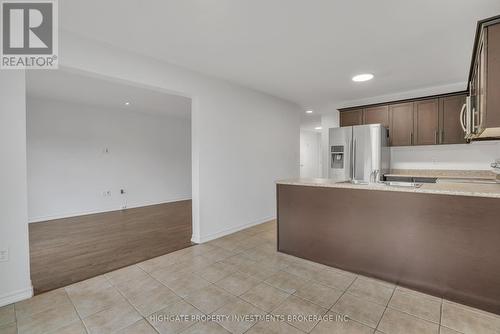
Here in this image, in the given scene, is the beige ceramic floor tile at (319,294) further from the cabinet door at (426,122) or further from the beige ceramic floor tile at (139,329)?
the cabinet door at (426,122)

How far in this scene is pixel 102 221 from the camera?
4703mm

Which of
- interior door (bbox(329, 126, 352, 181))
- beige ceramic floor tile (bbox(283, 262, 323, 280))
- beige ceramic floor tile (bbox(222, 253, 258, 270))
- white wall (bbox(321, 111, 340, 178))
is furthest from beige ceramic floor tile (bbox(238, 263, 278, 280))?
white wall (bbox(321, 111, 340, 178))

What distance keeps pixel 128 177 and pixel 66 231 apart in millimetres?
2107

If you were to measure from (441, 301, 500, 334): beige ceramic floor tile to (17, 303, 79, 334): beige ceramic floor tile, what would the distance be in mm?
2758

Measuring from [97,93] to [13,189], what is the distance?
2.98 meters

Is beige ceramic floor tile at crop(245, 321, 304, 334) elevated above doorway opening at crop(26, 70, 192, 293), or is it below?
below

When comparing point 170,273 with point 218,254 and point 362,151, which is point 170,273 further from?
point 362,151

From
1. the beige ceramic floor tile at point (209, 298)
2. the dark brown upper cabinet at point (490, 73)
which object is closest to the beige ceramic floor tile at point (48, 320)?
the beige ceramic floor tile at point (209, 298)

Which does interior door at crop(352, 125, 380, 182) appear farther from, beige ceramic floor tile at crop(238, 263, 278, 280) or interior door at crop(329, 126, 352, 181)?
beige ceramic floor tile at crop(238, 263, 278, 280)

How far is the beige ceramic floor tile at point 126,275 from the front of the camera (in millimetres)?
2418

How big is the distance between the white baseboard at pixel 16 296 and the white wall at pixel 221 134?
181 cm

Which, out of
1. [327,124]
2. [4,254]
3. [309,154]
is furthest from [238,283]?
[309,154]

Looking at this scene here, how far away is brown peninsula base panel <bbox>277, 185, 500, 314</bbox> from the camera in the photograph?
1.90 metres

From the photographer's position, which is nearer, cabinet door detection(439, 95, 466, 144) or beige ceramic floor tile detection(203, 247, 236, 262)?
beige ceramic floor tile detection(203, 247, 236, 262)
